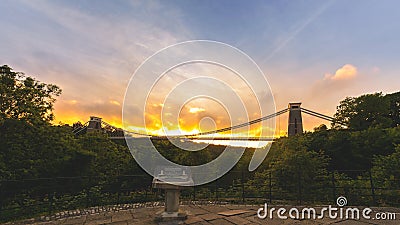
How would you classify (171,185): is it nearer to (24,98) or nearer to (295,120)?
(24,98)

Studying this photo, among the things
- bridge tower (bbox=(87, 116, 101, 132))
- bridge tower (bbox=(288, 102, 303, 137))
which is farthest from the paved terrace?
bridge tower (bbox=(87, 116, 101, 132))

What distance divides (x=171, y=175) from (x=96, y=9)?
5.96m

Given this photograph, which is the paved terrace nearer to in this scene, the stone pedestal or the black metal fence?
the stone pedestal

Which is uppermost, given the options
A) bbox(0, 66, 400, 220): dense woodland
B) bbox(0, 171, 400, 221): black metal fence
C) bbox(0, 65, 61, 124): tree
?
bbox(0, 65, 61, 124): tree

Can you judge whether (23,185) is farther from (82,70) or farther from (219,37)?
(219,37)

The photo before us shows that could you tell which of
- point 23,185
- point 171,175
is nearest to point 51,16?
point 171,175

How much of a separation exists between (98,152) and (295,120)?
16969 millimetres

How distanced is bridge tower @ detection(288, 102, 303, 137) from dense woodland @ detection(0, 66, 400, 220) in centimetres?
496

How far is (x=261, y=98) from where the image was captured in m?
6.15

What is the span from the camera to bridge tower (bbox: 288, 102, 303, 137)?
2123 centimetres

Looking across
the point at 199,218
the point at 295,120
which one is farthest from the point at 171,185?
the point at 295,120

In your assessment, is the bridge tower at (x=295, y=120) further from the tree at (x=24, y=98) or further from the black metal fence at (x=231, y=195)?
the tree at (x=24, y=98)

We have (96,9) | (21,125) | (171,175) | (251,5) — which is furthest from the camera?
(21,125)

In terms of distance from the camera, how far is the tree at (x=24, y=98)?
893 cm
